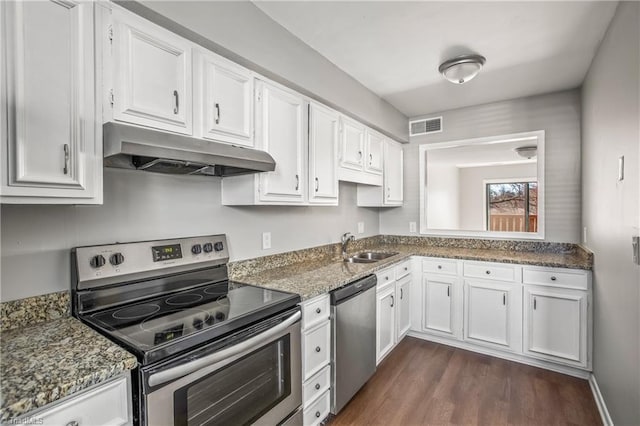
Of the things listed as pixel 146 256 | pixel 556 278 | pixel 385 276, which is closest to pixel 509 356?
pixel 556 278

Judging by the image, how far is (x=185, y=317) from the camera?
4.42 ft

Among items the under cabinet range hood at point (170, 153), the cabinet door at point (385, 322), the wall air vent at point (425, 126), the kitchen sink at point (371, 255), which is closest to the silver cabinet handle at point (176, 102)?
the under cabinet range hood at point (170, 153)

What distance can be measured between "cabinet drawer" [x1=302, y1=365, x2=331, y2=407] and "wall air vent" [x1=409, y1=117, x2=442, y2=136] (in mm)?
2910

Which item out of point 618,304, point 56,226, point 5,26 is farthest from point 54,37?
point 618,304

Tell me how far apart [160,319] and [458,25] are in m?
2.34

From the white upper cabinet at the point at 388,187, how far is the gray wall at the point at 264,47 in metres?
0.81

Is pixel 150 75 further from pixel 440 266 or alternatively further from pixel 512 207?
pixel 512 207

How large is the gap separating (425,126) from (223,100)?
277 centimetres

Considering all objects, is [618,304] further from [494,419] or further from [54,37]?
[54,37]

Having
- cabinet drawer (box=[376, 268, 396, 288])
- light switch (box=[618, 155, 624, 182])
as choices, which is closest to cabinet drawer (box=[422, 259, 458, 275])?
cabinet drawer (box=[376, 268, 396, 288])

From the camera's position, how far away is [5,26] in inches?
38.6

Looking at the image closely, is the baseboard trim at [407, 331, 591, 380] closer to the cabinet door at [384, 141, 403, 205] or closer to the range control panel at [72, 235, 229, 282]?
the cabinet door at [384, 141, 403, 205]

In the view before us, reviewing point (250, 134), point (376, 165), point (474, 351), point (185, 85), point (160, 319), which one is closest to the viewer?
point (160, 319)

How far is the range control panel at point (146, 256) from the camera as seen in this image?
1365 millimetres
